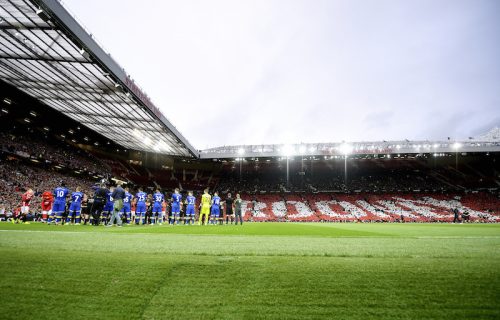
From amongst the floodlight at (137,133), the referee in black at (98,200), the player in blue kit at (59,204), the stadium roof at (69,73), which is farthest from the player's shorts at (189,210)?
the floodlight at (137,133)

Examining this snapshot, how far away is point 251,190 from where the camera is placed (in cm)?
4609

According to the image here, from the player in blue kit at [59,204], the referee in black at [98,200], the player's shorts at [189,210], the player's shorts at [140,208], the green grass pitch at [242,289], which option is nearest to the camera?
the green grass pitch at [242,289]

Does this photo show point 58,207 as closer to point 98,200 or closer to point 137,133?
point 98,200

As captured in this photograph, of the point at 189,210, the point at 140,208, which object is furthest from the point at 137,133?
the point at 189,210

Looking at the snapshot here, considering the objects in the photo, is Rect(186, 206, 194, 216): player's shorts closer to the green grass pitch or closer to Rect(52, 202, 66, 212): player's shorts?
Rect(52, 202, 66, 212): player's shorts

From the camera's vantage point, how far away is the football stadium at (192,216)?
2.46 meters

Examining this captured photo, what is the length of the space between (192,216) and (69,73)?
1243 cm

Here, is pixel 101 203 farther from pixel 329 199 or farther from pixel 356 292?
pixel 329 199

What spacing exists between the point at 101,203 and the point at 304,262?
39.4 ft

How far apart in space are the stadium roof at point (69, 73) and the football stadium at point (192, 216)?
126 millimetres

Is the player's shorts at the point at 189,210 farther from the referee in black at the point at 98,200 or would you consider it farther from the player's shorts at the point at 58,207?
the player's shorts at the point at 58,207

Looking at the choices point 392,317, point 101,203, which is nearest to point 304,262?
point 392,317

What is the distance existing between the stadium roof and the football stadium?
0.13 metres

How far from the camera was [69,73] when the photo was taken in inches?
752
